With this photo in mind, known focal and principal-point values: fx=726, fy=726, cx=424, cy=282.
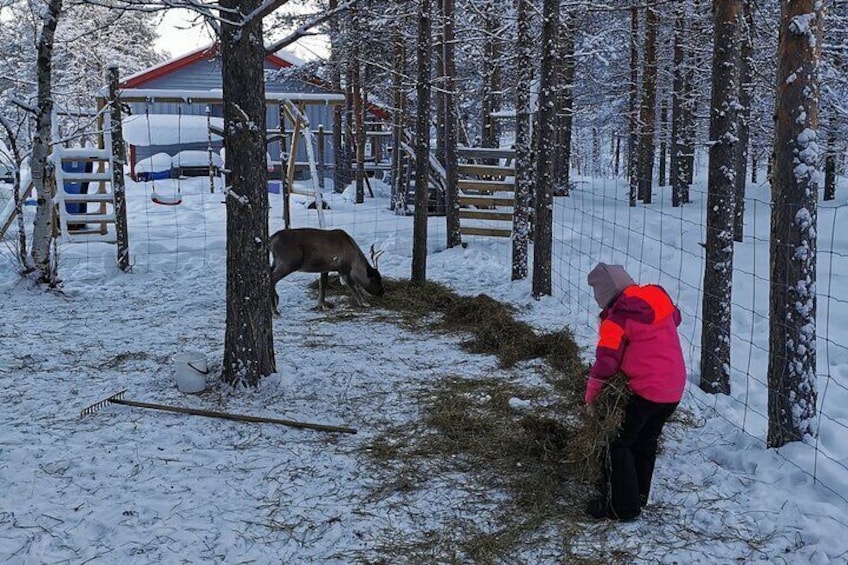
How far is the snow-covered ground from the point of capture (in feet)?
12.1

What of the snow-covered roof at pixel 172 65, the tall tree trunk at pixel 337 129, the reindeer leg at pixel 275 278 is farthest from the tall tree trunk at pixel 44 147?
the snow-covered roof at pixel 172 65

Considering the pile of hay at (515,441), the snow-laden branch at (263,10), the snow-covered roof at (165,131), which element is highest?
the snow-covered roof at (165,131)

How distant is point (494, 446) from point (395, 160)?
16.4m

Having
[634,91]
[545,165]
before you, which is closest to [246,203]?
[545,165]

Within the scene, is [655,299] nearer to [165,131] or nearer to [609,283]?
[609,283]

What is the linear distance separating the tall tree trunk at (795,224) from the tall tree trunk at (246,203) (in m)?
3.69

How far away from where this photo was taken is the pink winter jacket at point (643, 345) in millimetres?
3861

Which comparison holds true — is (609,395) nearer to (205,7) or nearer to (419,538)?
(419,538)

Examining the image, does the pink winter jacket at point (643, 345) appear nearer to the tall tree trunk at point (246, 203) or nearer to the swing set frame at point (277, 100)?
the tall tree trunk at point (246, 203)

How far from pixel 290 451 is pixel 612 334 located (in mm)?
2259

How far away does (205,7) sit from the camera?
16.3ft

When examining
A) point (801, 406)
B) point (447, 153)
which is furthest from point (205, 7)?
point (447, 153)

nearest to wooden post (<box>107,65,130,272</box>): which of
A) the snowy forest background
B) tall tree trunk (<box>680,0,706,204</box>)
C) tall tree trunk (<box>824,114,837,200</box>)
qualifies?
the snowy forest background

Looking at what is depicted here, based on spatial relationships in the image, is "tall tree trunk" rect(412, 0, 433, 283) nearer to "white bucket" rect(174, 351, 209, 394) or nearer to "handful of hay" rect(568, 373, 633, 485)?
"white bucket" rect(174, 351, 209, 394)
